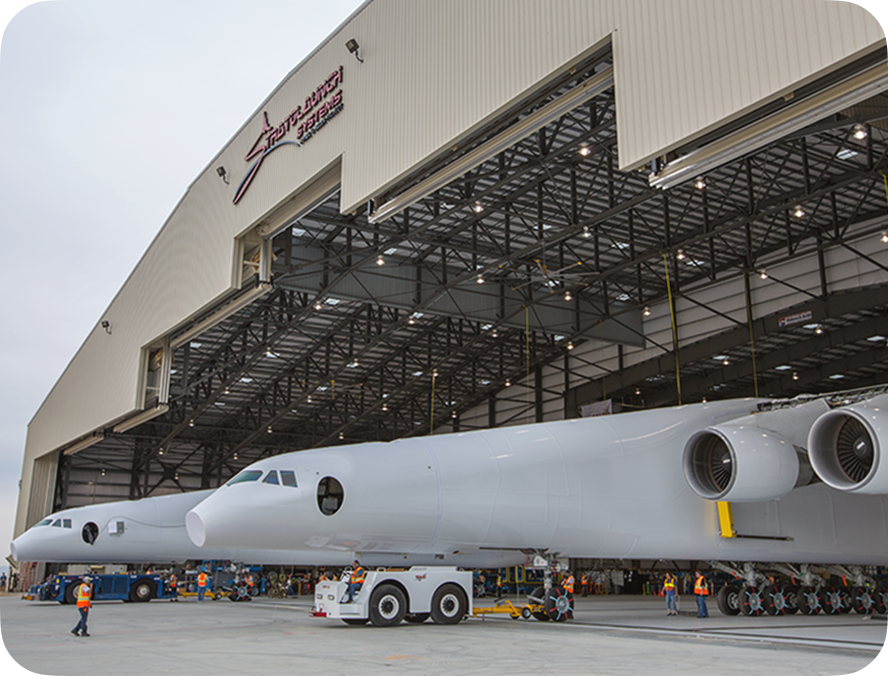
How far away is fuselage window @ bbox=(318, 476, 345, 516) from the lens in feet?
49.3

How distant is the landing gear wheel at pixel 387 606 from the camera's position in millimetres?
15969

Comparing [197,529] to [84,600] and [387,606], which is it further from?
Result: [387,606]

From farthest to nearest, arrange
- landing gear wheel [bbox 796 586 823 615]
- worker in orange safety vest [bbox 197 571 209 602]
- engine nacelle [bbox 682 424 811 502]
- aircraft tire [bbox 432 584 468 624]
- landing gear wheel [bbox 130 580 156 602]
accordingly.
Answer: worker in orange safety vest [bbox 197 571 209 602] → landing gear wheel [bbox 130 580 156 602] → landing gear wheel [bbox 796 586 823 615] → aircraft tire [bbox 432 584 468 624] → engine nacelle [bbox 682 424 811 502]

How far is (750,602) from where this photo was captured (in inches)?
791

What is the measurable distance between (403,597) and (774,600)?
1064 centimetres

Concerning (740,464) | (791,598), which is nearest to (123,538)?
(791,598)

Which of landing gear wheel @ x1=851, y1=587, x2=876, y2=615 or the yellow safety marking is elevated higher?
the yellow safety marking

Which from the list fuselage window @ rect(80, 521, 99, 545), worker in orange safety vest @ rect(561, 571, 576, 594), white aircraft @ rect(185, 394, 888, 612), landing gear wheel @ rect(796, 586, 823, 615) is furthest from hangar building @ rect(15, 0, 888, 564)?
landing gear wheel @ rect(796, 586, 823, 615)

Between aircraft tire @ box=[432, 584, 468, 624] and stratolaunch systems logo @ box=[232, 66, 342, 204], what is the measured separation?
40.1 ft

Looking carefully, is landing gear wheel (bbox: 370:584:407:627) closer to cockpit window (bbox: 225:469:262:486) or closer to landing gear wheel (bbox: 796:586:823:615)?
cockpit window (bbox: 225:469:262:486)

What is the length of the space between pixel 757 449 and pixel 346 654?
969 cm

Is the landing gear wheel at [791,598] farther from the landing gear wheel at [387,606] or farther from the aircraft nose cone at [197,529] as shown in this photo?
the aircraft nose cone at [197,529]

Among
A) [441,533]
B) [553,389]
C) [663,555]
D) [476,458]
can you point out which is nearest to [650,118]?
[476,458]

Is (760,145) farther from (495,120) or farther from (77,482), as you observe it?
(77,482)
